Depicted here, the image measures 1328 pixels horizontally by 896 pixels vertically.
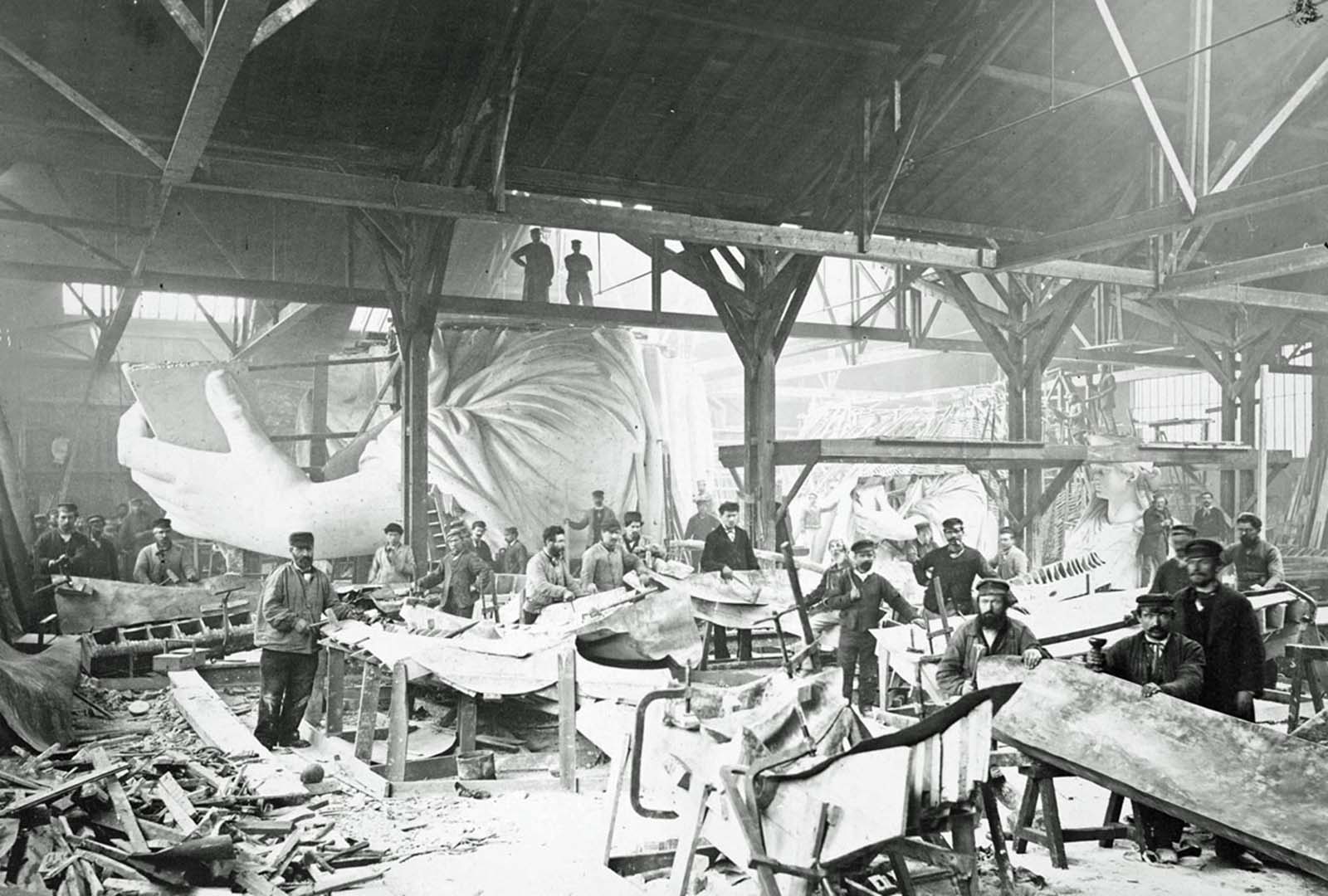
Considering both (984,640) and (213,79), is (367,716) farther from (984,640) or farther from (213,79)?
(213,79)

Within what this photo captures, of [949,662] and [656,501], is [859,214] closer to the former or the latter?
[949,662]

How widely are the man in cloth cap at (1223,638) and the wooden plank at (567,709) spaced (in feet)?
12.8

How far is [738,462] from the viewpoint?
1228 cm

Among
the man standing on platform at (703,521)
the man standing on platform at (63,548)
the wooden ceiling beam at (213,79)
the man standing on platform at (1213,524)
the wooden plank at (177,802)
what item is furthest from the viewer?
the man standing on platform at (703,521)

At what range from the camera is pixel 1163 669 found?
6273mm

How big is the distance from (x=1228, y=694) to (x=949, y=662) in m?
1.57

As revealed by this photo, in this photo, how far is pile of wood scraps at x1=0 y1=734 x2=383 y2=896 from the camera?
5.34 m

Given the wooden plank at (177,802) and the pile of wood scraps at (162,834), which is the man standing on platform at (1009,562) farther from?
the wooden plank at (177,802)

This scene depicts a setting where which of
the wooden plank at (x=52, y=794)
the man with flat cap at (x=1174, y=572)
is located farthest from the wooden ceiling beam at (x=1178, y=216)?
the wooden plank at (x=52, y=794)

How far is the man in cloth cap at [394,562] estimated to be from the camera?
1125cm

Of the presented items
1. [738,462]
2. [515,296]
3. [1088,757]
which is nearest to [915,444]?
[738,462]

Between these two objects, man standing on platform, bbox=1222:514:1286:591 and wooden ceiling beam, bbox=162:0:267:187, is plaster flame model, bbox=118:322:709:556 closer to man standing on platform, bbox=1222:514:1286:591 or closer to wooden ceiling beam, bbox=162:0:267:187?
wooden ceiling beam, bbox=162:0:267:187

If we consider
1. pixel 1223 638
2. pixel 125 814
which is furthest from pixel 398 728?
pixel 1223 638

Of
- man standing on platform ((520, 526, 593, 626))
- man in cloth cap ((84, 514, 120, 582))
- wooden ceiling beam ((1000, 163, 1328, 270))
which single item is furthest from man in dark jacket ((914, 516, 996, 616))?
man in cloth cap ((84, 514, 120, 582))
